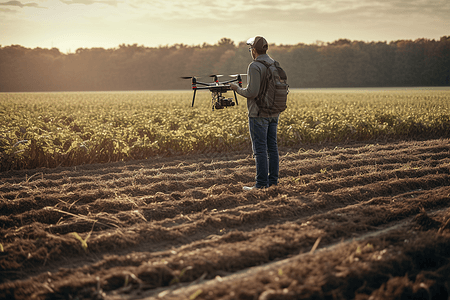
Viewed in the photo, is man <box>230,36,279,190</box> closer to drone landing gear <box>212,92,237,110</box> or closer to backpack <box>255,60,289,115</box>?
backpack <box>255,60,289,115</box>

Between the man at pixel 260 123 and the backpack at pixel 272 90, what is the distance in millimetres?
59

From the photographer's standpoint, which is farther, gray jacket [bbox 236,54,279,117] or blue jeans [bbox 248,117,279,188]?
blue jeans [bbox 248,117,279,188]

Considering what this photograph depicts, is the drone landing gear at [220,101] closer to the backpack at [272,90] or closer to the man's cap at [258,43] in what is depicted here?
the backpack at [272,90]

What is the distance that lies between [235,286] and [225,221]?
1606mm

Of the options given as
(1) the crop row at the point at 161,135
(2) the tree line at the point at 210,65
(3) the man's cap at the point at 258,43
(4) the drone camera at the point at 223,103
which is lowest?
(1) the crop row at the point at 161,135

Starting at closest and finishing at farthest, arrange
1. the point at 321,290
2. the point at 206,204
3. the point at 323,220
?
the point at 321,290 → the point at 323,220 → the point at 206,204

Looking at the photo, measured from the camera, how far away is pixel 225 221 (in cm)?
435

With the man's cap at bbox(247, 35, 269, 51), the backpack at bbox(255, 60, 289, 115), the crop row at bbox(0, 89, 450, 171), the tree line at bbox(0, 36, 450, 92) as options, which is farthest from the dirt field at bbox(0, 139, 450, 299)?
the tree line at bbox(0, 36, 450, 92)

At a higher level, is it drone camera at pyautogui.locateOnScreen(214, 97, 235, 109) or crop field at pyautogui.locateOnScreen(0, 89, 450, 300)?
drone camera at pyautogui.locateOnScreen(214, 97, 235, 109)

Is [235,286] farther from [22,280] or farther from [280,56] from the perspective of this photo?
[280,56]

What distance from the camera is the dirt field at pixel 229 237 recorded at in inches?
113

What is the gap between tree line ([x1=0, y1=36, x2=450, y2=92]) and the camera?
229 ft

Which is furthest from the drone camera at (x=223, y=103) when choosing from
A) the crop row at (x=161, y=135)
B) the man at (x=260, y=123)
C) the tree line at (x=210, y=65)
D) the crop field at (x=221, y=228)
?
the tree line at (x=210, y=65)

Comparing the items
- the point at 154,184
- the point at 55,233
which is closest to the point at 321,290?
the point at 55,233
